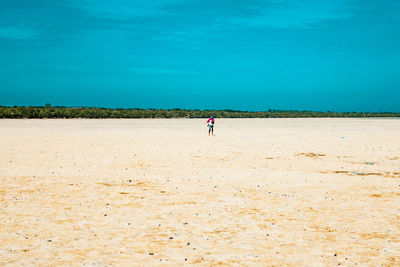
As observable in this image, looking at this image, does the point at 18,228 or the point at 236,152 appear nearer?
the point at 18,228

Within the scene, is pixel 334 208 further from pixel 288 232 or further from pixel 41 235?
pixel 41 235

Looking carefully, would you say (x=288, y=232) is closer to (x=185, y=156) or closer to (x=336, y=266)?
(x=336, y=266)

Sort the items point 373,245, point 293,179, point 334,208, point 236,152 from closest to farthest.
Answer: point 373,245, point 334,208, point 293,179, point 236,152

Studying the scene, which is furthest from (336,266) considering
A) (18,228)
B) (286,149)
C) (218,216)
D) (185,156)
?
(286,149)

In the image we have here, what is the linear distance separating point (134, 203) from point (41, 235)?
9.86 ft

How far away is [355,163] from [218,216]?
11471 mm

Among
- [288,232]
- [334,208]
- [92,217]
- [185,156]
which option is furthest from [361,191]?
[185,156]

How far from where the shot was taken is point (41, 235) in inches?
302

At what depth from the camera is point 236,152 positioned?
23062 millimetres

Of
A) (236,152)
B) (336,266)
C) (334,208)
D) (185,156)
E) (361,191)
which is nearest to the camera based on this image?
(336,266)

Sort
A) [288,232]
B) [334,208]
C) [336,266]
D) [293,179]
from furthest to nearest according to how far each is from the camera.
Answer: [293,179] → [334,208] → [288,232] → [336,266]

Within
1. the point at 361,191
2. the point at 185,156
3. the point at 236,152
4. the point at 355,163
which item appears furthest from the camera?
the point at 236,152

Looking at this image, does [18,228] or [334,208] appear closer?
[18,228]

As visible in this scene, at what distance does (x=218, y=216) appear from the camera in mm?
9172
